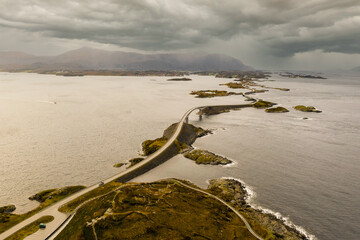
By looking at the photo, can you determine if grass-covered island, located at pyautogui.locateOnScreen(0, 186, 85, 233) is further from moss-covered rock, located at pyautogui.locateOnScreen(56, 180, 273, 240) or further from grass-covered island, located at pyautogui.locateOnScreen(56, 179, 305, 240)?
moss-covered rock, located at pyautogui.locateOnScreen(56, 180, 273, 240)

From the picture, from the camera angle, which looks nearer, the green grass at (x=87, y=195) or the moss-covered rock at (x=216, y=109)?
the green grass at (x=87, y=195)

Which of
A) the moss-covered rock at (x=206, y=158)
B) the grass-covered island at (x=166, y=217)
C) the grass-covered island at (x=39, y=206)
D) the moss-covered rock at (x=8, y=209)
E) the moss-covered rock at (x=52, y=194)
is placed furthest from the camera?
the moss-covered rock at (x=206, y=158)

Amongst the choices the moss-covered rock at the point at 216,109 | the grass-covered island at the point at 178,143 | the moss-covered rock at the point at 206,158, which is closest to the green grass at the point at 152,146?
the grass-covered island at the point at 178,143

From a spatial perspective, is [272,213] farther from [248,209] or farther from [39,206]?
[39,206]

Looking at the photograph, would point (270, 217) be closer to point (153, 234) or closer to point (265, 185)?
point (265, 185)

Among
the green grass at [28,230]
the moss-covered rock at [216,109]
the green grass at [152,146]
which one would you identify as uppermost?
the moss-covered rock at [216,109]

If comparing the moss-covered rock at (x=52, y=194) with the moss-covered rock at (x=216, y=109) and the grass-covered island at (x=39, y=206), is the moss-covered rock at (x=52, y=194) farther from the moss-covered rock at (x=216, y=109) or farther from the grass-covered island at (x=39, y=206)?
the moss-covered rock at (x=216, y=109)

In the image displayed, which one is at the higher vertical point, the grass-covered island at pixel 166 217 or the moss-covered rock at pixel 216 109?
the moss-covered rock at pixel 216 109
